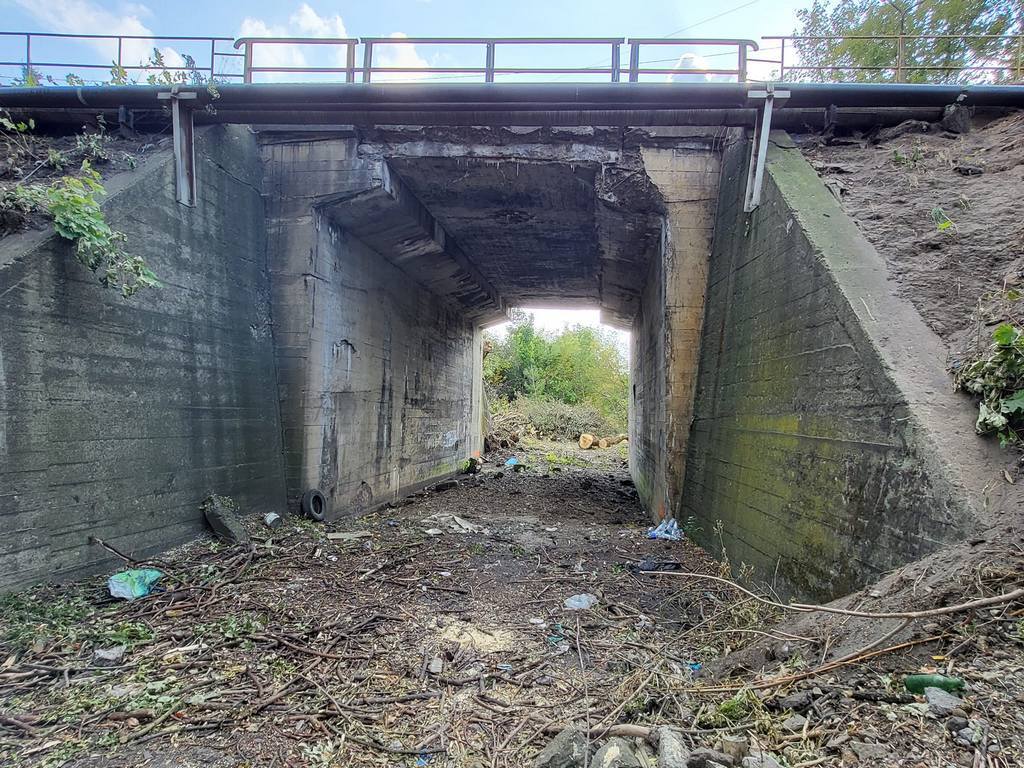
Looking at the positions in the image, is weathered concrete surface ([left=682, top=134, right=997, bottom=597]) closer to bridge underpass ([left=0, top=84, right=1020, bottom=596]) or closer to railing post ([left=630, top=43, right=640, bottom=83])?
bridge underpass ([left=0, top=84, right=1020, bottom=596])

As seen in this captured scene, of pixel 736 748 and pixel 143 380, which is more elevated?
pixel 143 380

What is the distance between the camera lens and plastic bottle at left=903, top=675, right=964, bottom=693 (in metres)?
1.95

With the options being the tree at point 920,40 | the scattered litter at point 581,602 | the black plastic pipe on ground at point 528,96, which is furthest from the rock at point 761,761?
the tree at point 920,40

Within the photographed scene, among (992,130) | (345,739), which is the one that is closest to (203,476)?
(345,739)

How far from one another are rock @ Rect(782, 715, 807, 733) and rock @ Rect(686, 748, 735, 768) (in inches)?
Answer: 12.4

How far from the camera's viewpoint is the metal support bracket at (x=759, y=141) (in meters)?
5.54

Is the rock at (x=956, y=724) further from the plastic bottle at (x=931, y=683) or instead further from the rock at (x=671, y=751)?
the rock at (x=671, y=751)

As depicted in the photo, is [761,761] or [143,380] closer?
[761,761]

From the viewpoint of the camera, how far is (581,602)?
14.5 ft

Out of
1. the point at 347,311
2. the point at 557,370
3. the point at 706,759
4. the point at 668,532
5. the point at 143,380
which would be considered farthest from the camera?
the point at 557,370

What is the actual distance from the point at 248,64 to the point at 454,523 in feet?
21.5

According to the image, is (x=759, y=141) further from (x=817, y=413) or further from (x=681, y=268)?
(x=817, y=413)

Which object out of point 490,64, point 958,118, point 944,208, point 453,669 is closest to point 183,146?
point 490,64

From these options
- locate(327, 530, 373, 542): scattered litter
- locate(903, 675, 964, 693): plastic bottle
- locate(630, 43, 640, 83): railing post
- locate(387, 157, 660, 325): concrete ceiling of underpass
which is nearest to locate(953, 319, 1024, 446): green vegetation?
locate(903, 675, 964, 693): plastic bottle
